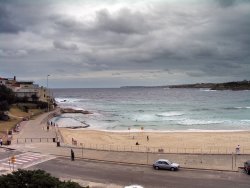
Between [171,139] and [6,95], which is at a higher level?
[6,95]

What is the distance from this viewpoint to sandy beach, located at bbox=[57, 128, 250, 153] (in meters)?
48.4

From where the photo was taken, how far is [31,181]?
1608cm

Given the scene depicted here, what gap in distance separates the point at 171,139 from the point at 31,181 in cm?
4062

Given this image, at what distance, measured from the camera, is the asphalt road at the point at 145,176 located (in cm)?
2684

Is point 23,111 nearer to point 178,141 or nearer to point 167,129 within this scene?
point 167,129

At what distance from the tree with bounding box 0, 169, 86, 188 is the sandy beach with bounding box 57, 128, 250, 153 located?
3098cm

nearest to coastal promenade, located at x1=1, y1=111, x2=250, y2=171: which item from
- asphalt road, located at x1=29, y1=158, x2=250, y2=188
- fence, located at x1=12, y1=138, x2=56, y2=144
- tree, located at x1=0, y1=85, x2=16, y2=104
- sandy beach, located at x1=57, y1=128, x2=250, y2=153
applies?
asphalt road, located at x1=29, y1=158, x2=250, y2=188

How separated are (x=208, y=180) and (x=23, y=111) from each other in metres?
74.0

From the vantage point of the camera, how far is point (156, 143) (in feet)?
170

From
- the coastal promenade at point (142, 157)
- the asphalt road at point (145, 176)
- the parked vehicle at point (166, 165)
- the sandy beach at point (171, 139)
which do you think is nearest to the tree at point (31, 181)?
the asphalt road at point (145, 176)

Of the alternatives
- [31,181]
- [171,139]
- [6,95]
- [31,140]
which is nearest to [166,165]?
[31,181]

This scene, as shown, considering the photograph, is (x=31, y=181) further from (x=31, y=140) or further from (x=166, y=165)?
(x=31, y=140)

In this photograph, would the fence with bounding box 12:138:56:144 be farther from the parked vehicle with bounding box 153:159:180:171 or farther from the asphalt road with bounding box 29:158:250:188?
the parked vehicle with bounding box 153:159:180:171

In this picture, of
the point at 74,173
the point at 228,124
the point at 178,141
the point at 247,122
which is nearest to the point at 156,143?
the point at 178,141
